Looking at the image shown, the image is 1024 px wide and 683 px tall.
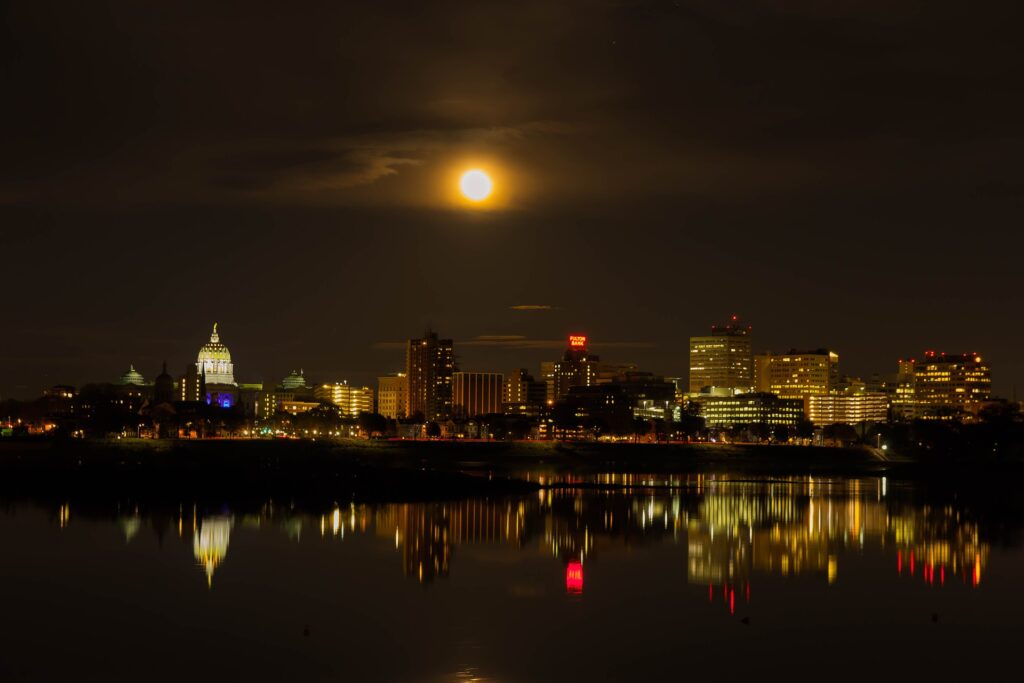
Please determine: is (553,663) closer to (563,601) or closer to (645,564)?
(563,601)

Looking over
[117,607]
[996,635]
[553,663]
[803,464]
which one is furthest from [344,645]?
[803,464]

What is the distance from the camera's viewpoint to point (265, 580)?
44.8m

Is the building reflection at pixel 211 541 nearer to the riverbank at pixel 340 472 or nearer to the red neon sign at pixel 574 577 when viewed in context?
the riverbank at pixel 340 472

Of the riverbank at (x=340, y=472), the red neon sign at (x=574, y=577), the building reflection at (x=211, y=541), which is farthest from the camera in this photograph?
the riverbank at (x=340, y=472)

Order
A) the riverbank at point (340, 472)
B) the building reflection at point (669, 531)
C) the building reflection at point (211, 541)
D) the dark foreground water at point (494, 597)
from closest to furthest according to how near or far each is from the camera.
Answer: the dark foreground water at point (494, 597)
the building reflection at point (211, 541)
the building reflection at point (669, 531)
the riverbank at point (340, 472)

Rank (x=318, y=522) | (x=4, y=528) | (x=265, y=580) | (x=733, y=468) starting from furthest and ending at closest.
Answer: (x=733, y=468), (x=318, y=522), (x=4, y=528), (x=265, y=580)

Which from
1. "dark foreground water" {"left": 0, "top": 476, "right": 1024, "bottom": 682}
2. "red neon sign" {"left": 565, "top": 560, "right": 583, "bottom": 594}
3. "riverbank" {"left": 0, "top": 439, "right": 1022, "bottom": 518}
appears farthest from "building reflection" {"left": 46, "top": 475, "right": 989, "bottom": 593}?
"riverbank" {"left": 0, "top": 439, "right": 1022, "bottom": 518}

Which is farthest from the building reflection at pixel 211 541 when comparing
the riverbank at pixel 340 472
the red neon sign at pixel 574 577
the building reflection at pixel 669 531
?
the red neon sign at pixel 574 577

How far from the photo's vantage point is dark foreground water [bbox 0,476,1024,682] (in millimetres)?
32844

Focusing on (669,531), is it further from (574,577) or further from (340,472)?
(340,472)

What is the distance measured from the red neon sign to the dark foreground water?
0.15 meters

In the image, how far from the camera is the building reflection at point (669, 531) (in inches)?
1967

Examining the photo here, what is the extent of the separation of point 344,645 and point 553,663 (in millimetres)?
5654

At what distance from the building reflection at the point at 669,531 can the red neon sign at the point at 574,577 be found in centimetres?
4
